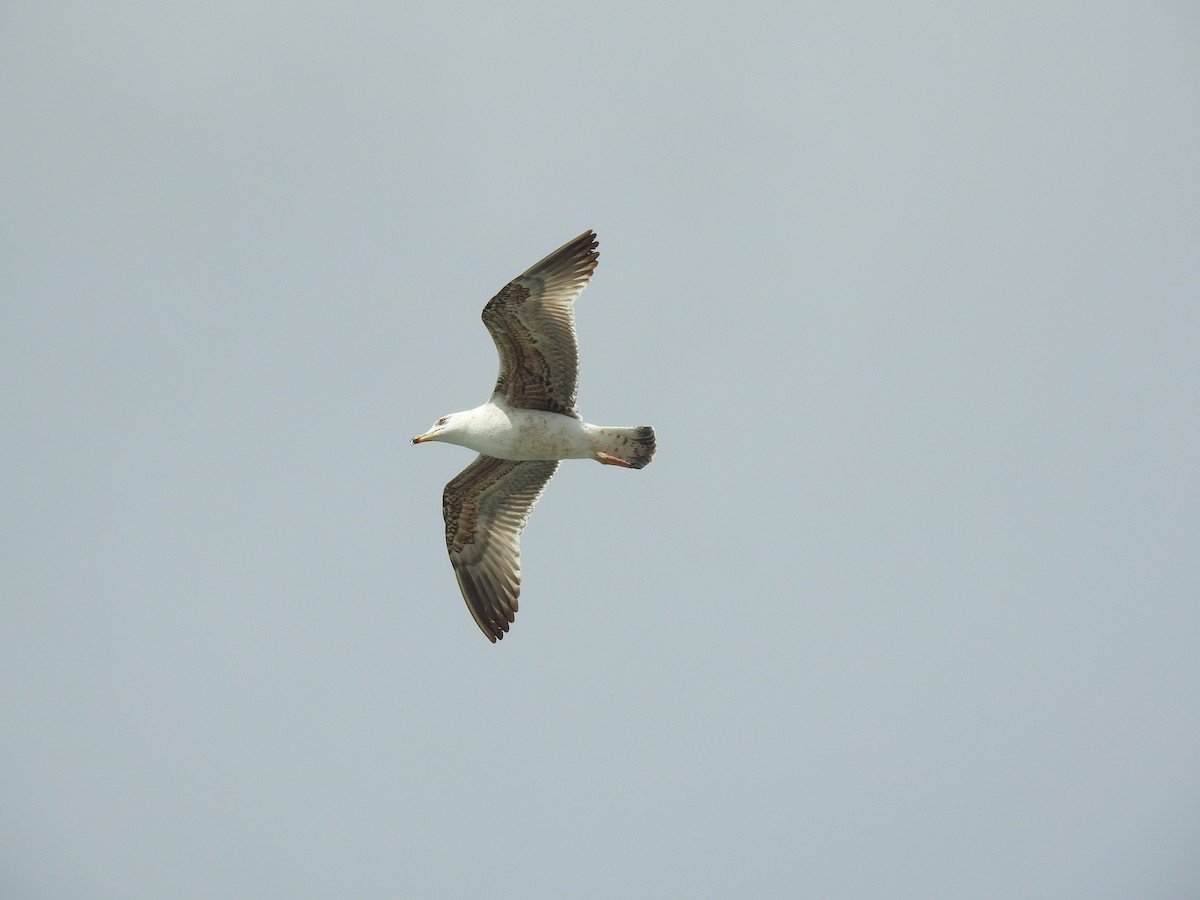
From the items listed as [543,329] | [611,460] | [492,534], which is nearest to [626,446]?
[611,460]

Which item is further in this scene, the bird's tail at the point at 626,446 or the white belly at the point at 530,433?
the bird's tail at the point at 626,446

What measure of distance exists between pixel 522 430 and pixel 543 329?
3.65ft

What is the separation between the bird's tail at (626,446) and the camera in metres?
14.5

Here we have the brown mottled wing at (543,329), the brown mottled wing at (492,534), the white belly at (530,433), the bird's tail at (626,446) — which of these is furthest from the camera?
the brown mottled wing at (492,534)

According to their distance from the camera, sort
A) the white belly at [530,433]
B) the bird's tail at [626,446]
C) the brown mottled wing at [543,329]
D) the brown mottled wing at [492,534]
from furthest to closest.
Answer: the brown mottled wing at [492,534] < the bird's tail at [626,446] < the white belly at [530,433] < the brown mottled wing at [543,329]

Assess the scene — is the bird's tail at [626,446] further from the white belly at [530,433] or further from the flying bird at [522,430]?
the white belly at [530,433]

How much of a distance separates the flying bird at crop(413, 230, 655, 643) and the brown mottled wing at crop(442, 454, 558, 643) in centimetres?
1

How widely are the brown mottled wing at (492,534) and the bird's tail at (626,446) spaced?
125 cm

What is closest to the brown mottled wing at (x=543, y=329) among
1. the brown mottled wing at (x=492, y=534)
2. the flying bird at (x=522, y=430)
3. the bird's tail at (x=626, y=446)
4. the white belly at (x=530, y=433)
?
the flying bird at (x=522, y=430)

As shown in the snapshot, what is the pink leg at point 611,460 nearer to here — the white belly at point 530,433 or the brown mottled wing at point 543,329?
the white belly at point 530,433

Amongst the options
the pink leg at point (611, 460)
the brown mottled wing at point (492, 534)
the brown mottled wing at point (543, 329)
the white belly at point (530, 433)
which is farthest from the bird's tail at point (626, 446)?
the brown mottled wing at point (492, 534)

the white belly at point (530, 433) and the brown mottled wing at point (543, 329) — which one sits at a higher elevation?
the brown mottled wing at point (543, 329)

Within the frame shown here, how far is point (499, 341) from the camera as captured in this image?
555 inches

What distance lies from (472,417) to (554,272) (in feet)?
5.81
